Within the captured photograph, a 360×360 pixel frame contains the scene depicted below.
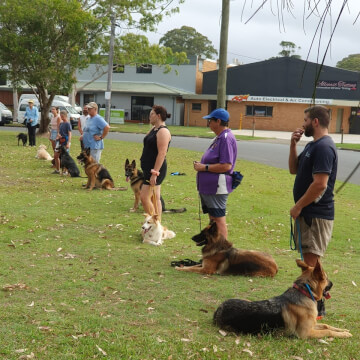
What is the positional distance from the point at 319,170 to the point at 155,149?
377cm

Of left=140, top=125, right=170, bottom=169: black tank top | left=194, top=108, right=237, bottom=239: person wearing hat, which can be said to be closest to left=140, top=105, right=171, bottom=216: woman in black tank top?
left=140, top=125, right=170, bottom=169: black tank top

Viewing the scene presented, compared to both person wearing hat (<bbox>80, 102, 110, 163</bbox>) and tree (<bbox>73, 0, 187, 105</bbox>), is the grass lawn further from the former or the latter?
tree (<bbox>73, 0, 187, 105</bbox>)

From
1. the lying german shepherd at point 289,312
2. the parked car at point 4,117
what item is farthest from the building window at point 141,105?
the lying german shepherd at point 289,312

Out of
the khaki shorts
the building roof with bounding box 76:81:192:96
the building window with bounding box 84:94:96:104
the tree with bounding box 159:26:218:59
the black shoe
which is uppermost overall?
the tree with bounding box 159:26:218:59

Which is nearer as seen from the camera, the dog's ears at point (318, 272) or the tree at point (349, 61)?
the tree at point (349, 61)

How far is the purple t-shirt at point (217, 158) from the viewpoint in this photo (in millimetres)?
6309

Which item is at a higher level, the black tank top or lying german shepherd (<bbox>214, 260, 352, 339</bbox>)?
the black tank top

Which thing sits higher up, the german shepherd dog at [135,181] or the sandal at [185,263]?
the german shepherd dog at [135,181]

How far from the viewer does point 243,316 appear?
442cm

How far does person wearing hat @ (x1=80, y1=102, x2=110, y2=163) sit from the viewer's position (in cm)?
1212

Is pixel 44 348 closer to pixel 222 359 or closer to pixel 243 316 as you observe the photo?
pixel 222 359

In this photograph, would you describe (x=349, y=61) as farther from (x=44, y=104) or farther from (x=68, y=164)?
(x=68, y=164)

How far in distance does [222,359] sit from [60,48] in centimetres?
2584

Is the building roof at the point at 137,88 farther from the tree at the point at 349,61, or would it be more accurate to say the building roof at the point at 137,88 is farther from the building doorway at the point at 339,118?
the tree at the point at 349,61
